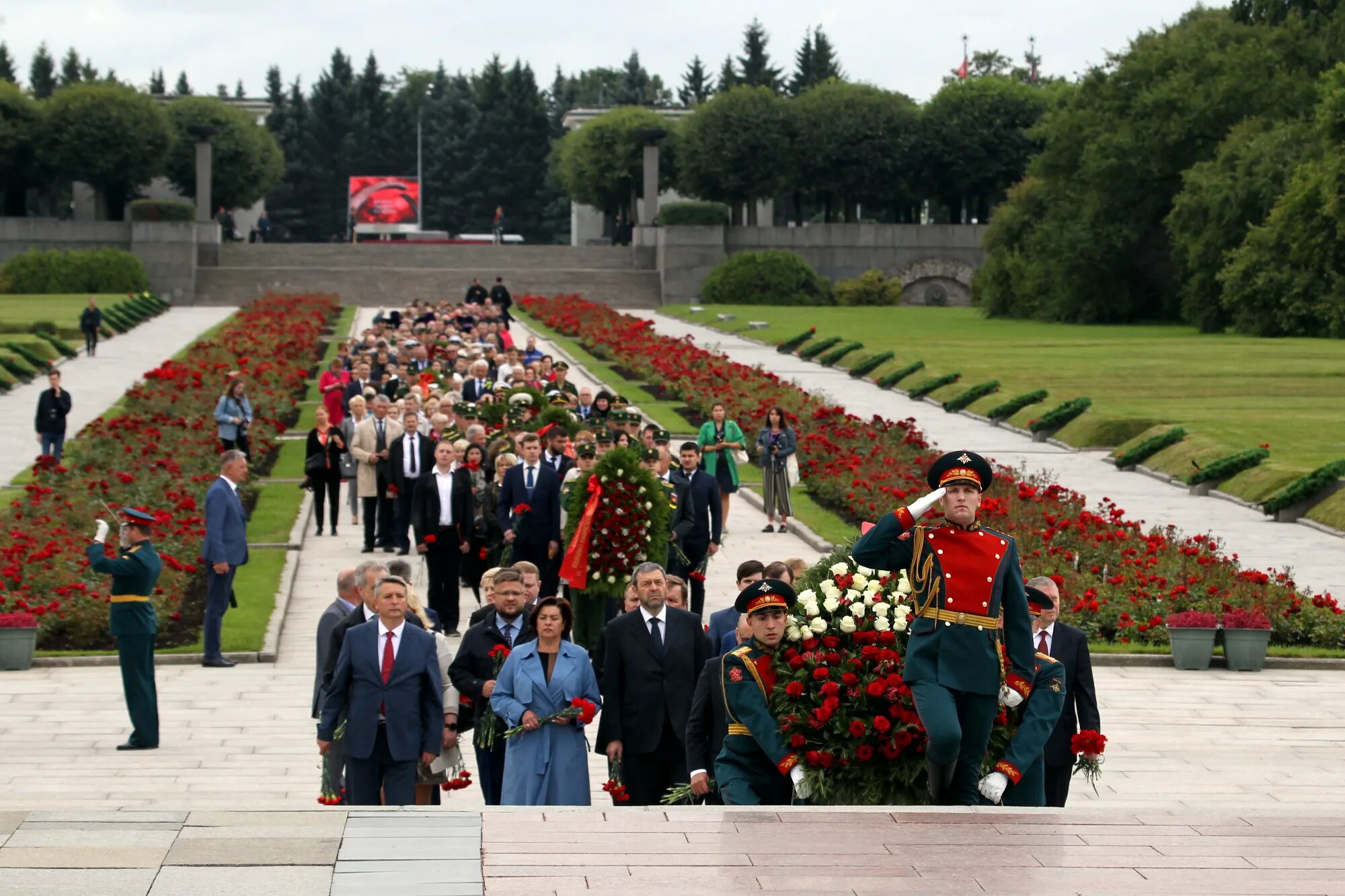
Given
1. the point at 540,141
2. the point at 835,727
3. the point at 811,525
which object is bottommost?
the point at 811,525

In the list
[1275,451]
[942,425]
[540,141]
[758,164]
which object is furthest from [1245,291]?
[540,141]

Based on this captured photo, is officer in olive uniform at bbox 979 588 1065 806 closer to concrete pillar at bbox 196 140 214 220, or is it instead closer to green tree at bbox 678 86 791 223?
green tree at bbox 678 86 791 223

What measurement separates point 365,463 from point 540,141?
83553mm

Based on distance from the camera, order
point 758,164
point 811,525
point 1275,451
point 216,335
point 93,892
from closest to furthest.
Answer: point 93,892, point 811,525, point 1275,451, point 216,335, point 758,164

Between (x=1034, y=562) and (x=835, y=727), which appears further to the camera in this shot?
(x=1034, y=562)

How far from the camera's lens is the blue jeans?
24656 millimetres

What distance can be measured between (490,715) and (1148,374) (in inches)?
1168

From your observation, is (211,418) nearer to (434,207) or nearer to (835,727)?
(835,727)

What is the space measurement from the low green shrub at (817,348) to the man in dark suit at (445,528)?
28.5 m

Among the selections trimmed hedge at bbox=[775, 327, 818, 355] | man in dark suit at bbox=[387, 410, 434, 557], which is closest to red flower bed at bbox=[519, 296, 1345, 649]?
man in dark suit at bbox=[387, 410, 434, 557]

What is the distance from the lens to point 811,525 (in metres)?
20.9

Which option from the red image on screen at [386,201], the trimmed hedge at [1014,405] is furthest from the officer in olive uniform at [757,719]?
the red image on screen at [386,201]

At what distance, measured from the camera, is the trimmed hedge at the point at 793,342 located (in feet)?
150

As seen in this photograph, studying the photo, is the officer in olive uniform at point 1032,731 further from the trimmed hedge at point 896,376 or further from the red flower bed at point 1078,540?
the trimmed hedge at point 896,376
